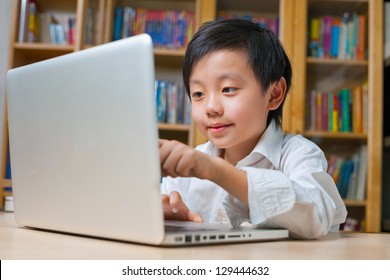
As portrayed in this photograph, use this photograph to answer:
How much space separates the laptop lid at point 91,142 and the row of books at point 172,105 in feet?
5.75

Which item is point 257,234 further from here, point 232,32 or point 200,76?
point 232,32

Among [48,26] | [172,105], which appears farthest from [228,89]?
[48,26]

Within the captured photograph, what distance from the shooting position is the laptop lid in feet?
1.78

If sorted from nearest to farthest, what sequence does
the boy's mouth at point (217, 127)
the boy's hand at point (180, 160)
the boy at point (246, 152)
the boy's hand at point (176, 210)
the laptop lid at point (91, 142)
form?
1. the laptop lid at point (91, 142)
2. the boy's hand at point (180, 160)
3. the boy at point (246, 152)
4. the boy's hand at point (176, 210)
5. the boy's mouth at point (217, 127)

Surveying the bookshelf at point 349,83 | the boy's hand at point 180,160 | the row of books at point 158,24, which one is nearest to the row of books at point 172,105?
the row of books at point 158,24

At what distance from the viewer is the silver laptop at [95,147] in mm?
543

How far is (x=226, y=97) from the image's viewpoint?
39.2 inches

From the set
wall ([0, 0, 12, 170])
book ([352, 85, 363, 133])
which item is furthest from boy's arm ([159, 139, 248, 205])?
wall ([0, 0, 12, 170])

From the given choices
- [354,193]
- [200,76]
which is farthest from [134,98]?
[354,193]

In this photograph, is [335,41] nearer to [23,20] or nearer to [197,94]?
[23,20]

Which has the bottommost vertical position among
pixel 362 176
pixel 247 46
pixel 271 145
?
pixel 362 176

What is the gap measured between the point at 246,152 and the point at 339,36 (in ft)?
5.39

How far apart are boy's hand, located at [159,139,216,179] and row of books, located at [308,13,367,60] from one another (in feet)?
6.69

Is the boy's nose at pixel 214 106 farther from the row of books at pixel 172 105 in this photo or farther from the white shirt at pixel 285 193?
the row of books at pixel 172 105
